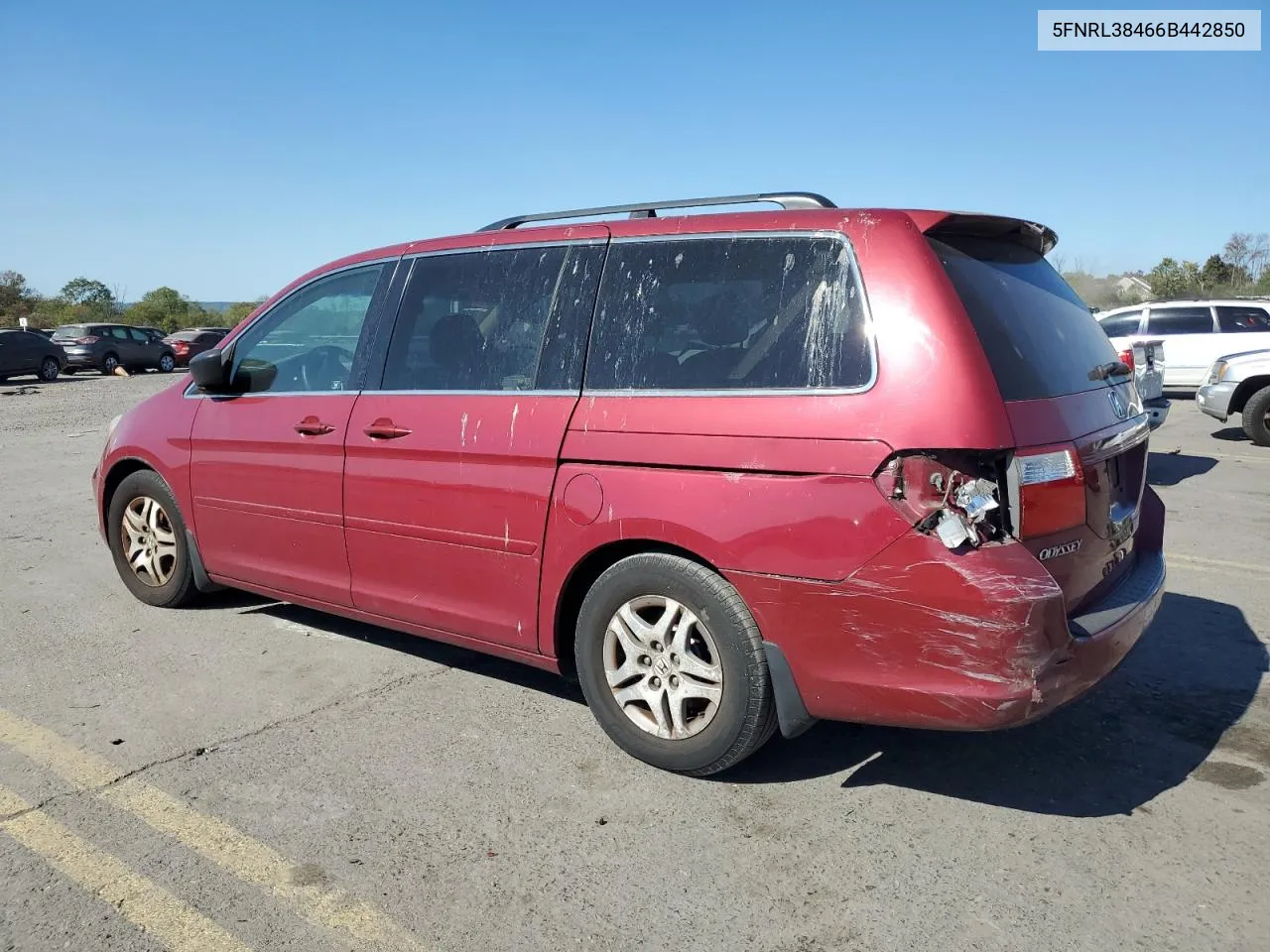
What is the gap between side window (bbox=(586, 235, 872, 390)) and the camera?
119 inches

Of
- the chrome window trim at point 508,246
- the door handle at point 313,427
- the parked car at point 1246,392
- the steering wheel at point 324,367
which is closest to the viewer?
the chrome window trim at point 508,246

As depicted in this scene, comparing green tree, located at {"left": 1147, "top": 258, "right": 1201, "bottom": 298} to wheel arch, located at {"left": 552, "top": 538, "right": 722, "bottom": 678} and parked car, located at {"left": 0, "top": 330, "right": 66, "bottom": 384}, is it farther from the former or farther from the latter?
wheel arch, located at {"left": 552, "top": 538, "right": 722, "bottom": 678}

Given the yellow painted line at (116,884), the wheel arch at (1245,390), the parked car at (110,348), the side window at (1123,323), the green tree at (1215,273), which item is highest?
the green tree at (1215,273)

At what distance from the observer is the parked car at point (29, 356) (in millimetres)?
25906

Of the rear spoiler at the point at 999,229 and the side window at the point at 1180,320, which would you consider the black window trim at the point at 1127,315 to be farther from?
the rear spoiler at the point at 999,229

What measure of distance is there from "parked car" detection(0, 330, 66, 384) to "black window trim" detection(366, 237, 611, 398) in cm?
2669

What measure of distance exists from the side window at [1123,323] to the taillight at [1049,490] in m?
16.1

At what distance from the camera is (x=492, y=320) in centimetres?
390

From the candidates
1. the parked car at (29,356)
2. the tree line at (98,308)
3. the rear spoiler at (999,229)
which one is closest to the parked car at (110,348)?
the parked car at (29,356)

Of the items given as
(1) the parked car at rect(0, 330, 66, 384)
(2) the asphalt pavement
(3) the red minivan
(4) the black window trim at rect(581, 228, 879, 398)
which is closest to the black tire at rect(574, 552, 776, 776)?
(3) the red minivan

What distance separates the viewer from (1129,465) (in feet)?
11.5

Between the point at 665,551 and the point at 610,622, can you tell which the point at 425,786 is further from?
the point at 665,551

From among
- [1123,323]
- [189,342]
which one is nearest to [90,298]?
[189,342]

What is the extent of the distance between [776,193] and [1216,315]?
16.4 metres
